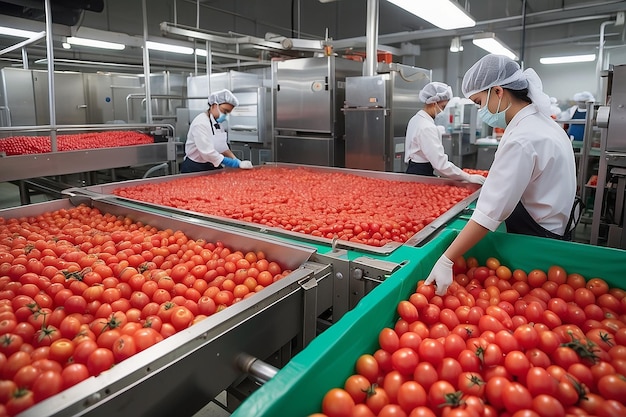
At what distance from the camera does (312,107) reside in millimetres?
6859

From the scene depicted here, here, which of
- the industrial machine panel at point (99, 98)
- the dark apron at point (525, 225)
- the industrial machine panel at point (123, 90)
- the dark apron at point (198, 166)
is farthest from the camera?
the industrial machine panel at point (123, 90)

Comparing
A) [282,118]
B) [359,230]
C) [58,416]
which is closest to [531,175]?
[359,230]

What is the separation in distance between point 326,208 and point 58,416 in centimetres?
241

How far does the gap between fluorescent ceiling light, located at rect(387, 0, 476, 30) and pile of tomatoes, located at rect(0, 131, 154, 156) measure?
13.5 ft

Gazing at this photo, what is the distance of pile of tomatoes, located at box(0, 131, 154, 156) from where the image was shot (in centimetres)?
507

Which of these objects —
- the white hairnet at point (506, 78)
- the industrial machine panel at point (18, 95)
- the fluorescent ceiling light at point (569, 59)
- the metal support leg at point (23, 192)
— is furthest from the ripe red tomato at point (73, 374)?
the fluorescent ceiling light at point (569, 59)

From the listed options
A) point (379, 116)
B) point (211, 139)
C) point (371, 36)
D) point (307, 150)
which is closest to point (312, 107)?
point (307, 150)

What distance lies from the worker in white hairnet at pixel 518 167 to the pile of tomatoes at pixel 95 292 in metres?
1.00

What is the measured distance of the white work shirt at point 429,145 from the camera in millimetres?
4508

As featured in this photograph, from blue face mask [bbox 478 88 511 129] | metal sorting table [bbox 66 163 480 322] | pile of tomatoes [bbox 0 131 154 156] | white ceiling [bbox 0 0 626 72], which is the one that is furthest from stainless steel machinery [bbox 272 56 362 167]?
blue face mask [bbox 478 88 511 129]

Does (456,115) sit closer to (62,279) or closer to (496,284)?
(496,284)

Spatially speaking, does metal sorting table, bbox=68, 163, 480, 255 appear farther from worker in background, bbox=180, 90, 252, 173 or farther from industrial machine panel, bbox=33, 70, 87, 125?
industrial machine panel, bbox=33, 70, 87, 125

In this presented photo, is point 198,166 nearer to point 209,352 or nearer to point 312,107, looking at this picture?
point 312,107

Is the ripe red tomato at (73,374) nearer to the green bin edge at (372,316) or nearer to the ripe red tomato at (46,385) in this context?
the ripe red tomato at (46,385)
